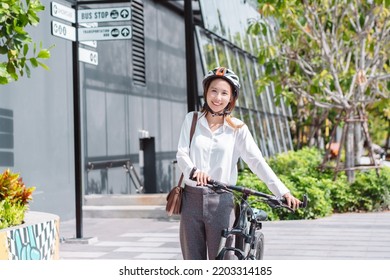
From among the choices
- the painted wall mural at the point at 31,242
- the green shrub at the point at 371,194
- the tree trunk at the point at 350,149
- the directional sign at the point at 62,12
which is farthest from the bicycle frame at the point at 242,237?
the tree trunk at the point at 350,149

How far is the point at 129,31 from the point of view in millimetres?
11805

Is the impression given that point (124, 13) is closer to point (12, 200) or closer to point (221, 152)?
point (12, 200)

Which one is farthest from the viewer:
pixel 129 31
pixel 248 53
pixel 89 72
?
pixel 248 53

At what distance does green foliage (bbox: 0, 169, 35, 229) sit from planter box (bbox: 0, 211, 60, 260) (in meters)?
0.10

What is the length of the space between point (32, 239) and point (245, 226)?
2807mm

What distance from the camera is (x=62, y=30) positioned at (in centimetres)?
1148

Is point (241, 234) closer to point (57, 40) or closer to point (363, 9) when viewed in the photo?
point (57, 40)

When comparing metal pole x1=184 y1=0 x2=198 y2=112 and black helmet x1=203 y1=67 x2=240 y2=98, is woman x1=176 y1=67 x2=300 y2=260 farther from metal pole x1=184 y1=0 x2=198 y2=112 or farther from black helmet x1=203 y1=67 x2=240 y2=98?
metal pole x1=184 y1=0 x2=198 y2=112

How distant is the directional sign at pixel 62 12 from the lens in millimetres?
11234

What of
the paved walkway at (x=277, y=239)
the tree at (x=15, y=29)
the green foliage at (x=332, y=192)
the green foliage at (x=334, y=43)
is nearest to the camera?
the tree at (x=15, y=29)

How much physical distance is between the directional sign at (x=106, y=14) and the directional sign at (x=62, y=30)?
0.25m

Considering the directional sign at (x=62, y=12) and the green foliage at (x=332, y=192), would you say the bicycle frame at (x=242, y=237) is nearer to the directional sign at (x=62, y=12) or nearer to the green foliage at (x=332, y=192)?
the directional sign at (x=62, y=12)

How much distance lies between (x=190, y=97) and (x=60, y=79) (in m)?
3.06
